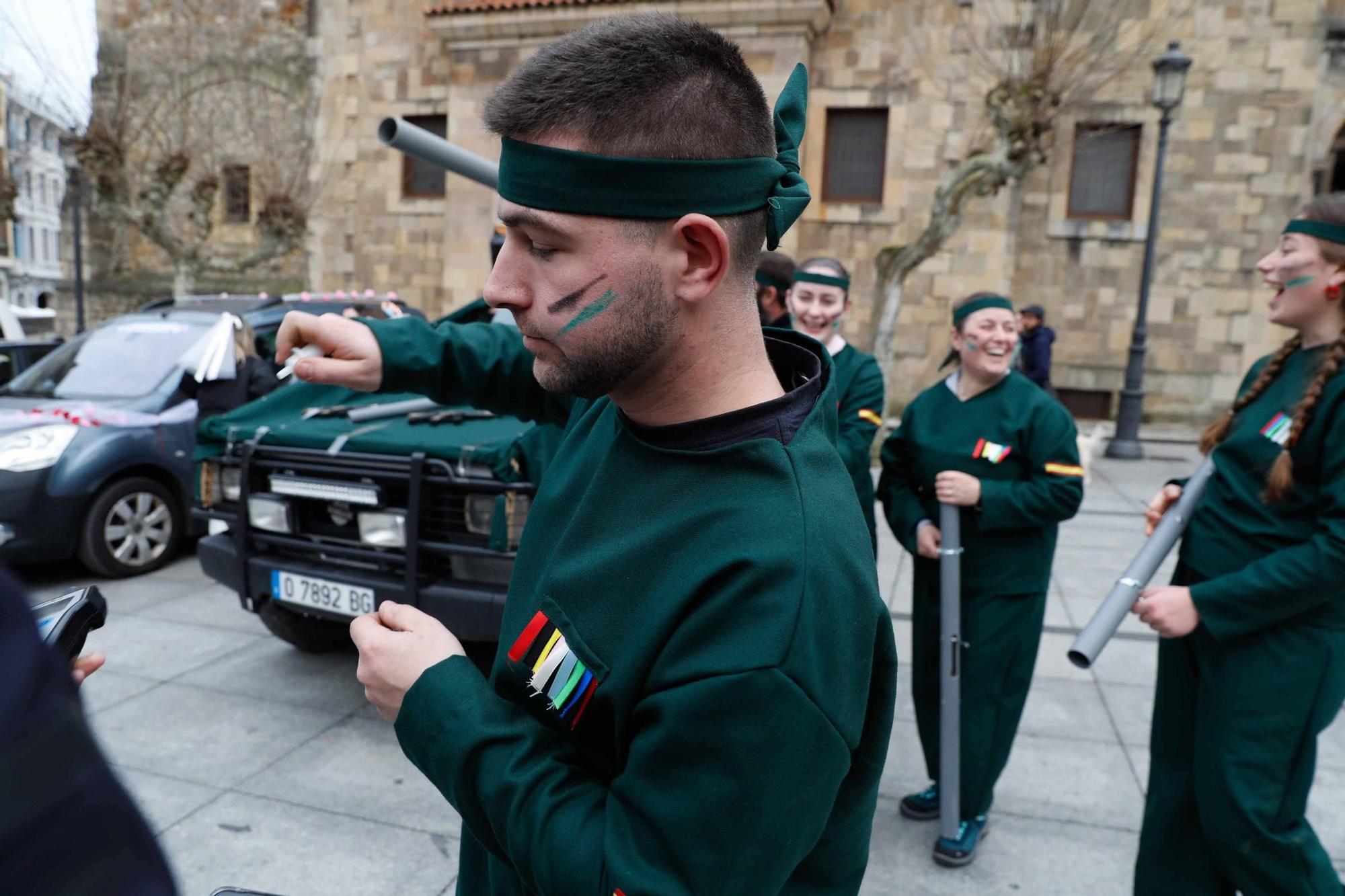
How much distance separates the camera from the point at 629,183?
1.17 metres

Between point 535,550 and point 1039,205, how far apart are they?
16173 millimetres

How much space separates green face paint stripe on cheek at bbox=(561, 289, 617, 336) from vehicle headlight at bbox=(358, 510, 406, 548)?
3.26 metres

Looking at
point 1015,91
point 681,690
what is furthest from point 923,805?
point 1015,91

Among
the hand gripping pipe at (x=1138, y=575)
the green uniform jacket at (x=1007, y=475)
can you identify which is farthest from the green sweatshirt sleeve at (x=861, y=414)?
the hand gripping pipe at (x=1138, y=575)

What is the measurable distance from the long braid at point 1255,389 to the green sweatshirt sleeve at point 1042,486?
0.45 metres

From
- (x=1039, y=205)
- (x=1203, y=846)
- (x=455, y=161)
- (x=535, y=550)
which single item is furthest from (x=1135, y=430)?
(x=535, y=550)

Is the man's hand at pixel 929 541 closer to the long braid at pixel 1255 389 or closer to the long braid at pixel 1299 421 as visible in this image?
the long braid at pixel 1255 389

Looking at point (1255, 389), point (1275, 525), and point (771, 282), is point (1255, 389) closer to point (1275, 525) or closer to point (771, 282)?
point (1275, 525)

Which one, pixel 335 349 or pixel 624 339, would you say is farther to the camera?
pixel 335 349

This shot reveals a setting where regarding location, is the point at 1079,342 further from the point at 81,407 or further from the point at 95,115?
the point at 95,115

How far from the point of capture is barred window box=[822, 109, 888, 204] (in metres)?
15.5

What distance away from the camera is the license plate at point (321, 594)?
4.29 meters

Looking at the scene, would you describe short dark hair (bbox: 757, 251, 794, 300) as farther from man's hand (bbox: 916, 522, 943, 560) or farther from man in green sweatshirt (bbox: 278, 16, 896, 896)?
man in green sweatshirt (bbox: 278, 16, 896, 896)

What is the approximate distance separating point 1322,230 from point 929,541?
1.52m
